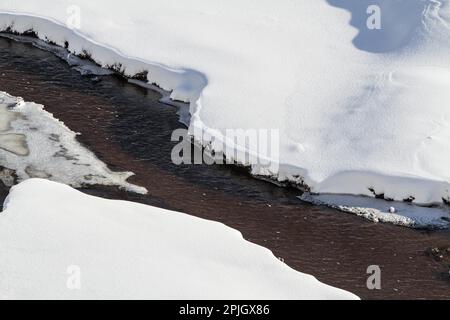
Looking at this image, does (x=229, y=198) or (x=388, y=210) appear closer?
(x=388, y=210)

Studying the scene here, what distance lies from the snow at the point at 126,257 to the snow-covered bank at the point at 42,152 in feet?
7.85

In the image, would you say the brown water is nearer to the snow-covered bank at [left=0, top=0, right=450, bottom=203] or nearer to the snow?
the snow-covered bank at [left=0, top=0, right=450, bottom=203]

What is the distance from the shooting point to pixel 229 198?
17688 millimetres

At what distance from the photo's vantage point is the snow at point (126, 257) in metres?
12.5

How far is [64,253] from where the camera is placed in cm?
1329

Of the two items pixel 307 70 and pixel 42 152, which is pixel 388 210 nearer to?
pixel 307 70

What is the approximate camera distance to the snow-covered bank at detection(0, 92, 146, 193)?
58.7 feet

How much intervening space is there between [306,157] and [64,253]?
709 centimetres

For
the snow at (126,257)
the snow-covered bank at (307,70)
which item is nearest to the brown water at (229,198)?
the snow-covered bank at (307,70)

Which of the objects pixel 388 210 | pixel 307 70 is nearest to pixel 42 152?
pixel 307 70

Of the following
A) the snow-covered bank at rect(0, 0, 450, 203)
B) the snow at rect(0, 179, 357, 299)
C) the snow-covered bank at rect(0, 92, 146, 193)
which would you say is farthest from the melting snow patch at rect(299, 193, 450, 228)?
the snow-covered bank at rect(0, 92, 146, 193)

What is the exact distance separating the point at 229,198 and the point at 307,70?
222 inches

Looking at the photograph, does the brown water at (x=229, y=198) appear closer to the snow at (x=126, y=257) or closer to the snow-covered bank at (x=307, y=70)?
the snow-covered bank at (x=307, y=70)
